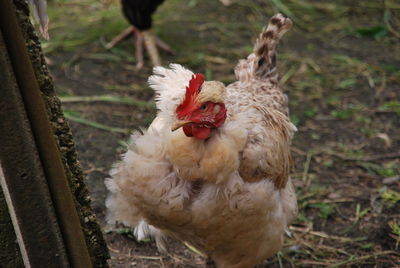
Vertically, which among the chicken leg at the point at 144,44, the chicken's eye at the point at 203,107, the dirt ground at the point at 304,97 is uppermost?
the chicken's eye at the point at 203,107

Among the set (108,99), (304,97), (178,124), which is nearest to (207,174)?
(178,124)

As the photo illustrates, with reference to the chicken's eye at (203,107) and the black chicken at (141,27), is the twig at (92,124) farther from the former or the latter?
the chicken's eye at (203,107)

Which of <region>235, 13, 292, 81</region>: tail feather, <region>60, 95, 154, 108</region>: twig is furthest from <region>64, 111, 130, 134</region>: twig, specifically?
<region>235, 13, 292, 81</region>: tail feather

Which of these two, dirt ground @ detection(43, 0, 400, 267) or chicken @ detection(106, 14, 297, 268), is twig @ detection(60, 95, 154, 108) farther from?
chicken @ detection(106, 14, 297, 268)

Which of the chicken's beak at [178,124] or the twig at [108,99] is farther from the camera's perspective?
the twig at [108,99]

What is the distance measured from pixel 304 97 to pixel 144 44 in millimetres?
1770

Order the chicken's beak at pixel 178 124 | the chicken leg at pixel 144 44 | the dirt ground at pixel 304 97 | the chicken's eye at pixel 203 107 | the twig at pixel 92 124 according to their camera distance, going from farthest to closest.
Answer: the chicken leg at pixel 144 44
the twig at pixel 92 124
the dirt ground at pixel 304 97
the chicken's eye at pixel 203 107
the chicken's beak at pixel 178 124

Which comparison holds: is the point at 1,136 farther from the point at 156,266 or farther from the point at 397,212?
the point at 397,212

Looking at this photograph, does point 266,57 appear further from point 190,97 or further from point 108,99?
point 108,99

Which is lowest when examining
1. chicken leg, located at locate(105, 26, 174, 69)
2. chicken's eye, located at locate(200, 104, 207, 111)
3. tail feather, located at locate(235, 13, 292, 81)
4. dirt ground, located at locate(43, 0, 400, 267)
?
dirt ground, located at locate(43, 0, 400, 267)

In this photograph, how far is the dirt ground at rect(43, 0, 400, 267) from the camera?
391 centimetres

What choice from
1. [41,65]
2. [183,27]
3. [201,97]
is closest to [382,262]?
[201,97]

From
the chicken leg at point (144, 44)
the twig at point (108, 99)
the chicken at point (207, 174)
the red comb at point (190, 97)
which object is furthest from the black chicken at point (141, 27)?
the red comb at point (190, 97)

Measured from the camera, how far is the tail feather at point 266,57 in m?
3.80
